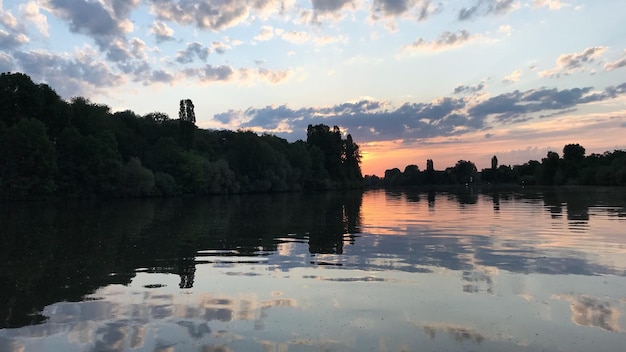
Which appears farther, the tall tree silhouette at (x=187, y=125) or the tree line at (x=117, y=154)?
the tall tree silhouette at (x=187, y=125)

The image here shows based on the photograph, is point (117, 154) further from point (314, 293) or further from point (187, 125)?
point (314, 293)

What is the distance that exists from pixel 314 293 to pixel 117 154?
83130 mm

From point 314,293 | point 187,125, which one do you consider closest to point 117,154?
point 187,125

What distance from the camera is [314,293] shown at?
39.7 feet

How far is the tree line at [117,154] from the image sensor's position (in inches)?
2731

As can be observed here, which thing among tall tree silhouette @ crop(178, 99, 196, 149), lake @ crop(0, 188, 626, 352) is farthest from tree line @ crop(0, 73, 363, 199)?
lake @ crop(0, 188, 626, 352)

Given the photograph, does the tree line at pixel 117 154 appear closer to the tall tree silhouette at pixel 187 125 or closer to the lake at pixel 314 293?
the tall tree silhouette at pixel 187 125

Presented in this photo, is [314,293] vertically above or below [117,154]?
below

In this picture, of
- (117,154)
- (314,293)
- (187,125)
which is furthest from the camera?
(187,125)

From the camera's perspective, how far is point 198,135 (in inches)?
5290

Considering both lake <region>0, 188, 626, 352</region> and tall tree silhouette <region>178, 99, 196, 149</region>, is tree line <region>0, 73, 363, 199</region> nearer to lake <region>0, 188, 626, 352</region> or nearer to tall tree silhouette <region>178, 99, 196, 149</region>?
tall tree silhouette <region>178, 99, 196, 149</region>

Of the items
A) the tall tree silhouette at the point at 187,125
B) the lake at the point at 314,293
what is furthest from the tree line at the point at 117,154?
the lake at the point at 314,293

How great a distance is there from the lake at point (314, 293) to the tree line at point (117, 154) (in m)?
54.0

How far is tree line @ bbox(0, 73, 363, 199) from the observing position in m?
69.4
